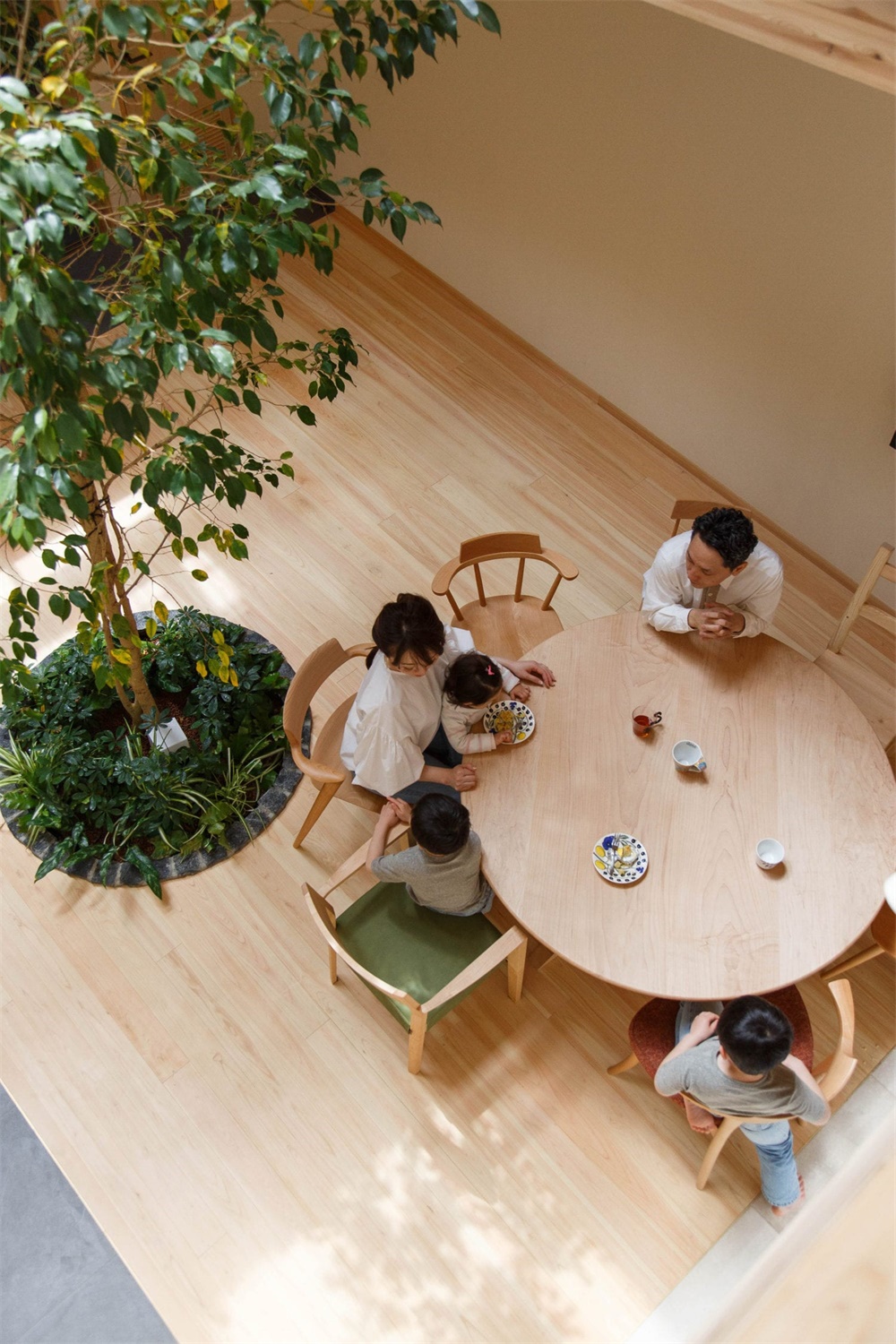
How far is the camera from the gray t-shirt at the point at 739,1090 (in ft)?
8.43

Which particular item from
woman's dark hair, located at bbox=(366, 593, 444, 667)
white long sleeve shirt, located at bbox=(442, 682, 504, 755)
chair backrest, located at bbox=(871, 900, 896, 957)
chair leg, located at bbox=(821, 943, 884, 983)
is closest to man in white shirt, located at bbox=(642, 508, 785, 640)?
white long sleeve shirt, located at bbox=(442, 682, 504, 755)

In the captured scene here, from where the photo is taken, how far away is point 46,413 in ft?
6.49

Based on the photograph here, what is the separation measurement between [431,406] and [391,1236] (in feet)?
12.3

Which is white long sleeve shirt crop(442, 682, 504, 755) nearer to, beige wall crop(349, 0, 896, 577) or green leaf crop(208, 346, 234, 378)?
green leaf crop(208, 346, 234, 378)

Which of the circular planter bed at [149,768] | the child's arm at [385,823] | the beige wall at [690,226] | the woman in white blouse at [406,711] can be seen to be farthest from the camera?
the circular planter bed at [149,768]

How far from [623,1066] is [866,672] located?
1667 mm

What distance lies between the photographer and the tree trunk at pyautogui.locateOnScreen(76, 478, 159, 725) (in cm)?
296

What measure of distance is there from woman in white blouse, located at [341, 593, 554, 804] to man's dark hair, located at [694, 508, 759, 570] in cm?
68

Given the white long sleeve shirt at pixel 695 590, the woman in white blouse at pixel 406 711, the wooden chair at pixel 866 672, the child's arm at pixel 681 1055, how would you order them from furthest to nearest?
the wooden chair at pixel 866 672 → the white long sleeve shirt at pixel 695 590 → the woman in white blouse at pixel 406 711 → the child's arm at pixel 681 1055

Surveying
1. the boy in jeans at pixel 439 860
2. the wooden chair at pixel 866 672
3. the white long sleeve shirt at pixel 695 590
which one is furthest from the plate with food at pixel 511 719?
the wooden chair at pixel 866 672

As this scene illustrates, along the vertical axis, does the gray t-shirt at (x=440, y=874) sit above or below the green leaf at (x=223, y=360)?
below

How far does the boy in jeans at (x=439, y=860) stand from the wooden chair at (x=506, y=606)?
0.85 metres

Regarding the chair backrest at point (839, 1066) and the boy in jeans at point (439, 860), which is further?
the boy in jeans at point (439, 860)

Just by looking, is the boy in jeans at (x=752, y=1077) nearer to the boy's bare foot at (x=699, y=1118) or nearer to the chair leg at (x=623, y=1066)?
the boy's bare foot at (x=699, y=1118)
